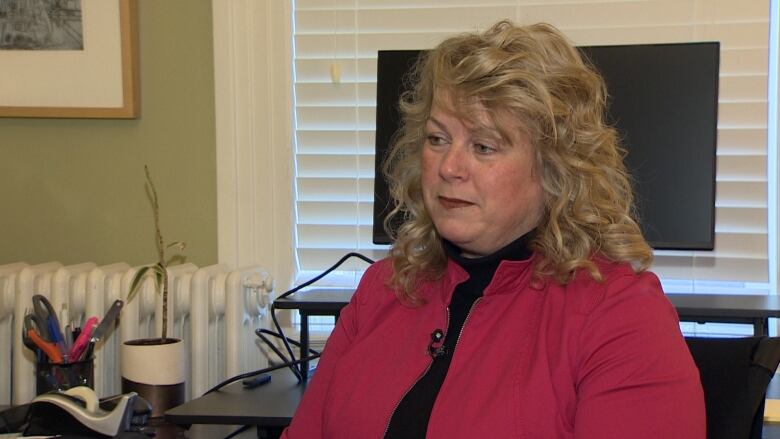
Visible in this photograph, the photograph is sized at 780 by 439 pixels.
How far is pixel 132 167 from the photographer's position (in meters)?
2.26

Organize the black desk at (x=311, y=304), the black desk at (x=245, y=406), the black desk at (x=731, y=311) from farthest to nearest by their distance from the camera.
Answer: the black desk at (x=311, y=304) → the black desk at (x=731, y=311) → the black desk at (x=245, y=406)

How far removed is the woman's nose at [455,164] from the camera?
4.25 feet

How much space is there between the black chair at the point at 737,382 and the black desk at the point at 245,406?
0.63 m

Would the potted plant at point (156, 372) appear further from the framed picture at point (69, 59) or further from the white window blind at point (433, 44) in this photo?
the framed picture at point (69, 59)

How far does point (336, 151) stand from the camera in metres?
2.20

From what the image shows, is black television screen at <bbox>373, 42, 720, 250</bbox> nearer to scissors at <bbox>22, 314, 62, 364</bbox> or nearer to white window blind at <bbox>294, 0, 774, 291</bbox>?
white window blind at <bbox>294, 0, 774, 291</bbox>

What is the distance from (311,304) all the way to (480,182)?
21.1 inches

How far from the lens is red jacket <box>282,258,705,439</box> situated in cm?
114

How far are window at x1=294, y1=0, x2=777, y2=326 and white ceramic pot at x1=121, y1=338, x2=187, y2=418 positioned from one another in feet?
1.51

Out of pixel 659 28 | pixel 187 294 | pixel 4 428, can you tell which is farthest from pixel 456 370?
pixel 659 28

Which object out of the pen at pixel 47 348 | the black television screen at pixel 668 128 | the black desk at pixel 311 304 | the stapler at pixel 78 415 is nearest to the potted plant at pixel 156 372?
the pen at pixel 47 348

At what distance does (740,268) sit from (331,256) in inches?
35.0

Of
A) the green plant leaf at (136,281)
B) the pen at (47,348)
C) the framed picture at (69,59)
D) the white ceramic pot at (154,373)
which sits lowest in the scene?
the white ceramic pot at (154,373)

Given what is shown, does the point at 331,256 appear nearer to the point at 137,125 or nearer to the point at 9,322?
the point at 137,125
